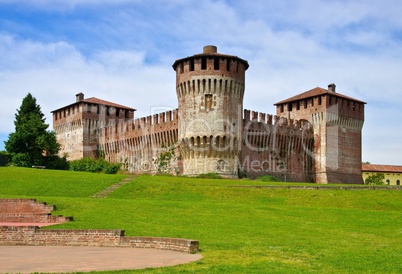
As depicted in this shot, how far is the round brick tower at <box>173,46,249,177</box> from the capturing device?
167ft

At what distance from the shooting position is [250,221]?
21953 millimetres

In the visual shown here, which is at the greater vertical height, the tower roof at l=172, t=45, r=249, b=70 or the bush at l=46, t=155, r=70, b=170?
the tower roof at l=172, t=45, r=249, b=70

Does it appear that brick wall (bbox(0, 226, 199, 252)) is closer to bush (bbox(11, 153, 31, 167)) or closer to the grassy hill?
the grassy hill

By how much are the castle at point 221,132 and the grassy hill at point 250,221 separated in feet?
42.2

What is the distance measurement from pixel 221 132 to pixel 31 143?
20.8 m

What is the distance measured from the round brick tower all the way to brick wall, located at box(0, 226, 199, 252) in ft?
112

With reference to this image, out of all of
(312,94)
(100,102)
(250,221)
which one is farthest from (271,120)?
(250,221)

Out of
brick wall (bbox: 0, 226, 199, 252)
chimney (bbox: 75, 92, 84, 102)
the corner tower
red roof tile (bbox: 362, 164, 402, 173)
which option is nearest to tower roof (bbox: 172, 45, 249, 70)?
the corner tower

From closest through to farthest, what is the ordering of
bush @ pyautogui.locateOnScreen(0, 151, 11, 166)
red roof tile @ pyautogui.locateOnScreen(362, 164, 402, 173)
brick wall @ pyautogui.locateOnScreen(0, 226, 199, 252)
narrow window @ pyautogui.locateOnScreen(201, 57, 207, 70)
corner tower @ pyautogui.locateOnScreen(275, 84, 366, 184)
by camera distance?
1. brick wall @ pyautogui.locateOnScreen(0, 226, 199, 252)
2. narrow window @ pyautogui.locateOnScreen(201, 57, 207, 70)
3. bush @ pyautogui.locateOnScreen(0, 151, 11, 166)
4. corner tower @ pyautogui.locateOnScreen(275, 84, 366, 184)
5. red roof tile @ pyautogui.locateOnScreen(362, 164, 402, 173)

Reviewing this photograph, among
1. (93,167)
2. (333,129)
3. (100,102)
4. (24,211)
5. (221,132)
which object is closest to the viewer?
(24,211)

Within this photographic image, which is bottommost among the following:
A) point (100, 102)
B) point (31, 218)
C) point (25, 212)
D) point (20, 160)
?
point (31, 218)

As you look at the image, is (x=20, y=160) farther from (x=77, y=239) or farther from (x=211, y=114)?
(x=77, y=239)

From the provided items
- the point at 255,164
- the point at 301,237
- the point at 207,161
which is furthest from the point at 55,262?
the point at 255,164

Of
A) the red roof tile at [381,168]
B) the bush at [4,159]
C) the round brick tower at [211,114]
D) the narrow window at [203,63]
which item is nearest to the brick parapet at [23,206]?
the round brick tower at [211,114]
